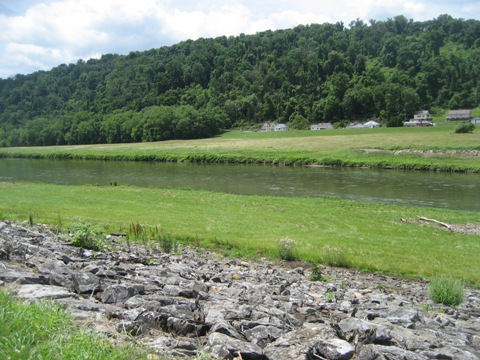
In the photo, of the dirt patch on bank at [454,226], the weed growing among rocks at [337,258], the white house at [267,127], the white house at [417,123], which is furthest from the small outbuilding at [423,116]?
the weed growing among rocks at [337,258]

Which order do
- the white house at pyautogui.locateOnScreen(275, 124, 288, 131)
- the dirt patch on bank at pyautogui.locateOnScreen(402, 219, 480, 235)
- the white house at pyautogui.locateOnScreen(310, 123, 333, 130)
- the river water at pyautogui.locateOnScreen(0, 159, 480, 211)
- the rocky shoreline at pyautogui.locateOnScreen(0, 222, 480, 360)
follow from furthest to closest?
the white house at pyautogui.locateOnScreen(275, 124, 288, 131)
the white house at pyautogui.locateOnScreen(310, 123, 333, 130)
the river water at pyautogui.locateOnScreen(0, 159, 480, 211)
the dirt patch on bank at pyautogui.locateOnScreen(402, 219, 480, 235)
the rocky shoreline at pyautogui.locateOnScreen(0, 222, 480, 360)

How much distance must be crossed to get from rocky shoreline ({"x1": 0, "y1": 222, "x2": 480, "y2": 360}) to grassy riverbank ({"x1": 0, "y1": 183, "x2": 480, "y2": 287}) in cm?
326

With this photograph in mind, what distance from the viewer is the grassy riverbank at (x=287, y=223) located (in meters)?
16.4

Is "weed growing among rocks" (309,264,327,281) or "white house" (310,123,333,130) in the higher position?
"white house" (310,123,333,130)

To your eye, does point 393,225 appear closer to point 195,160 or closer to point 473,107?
point 195,160

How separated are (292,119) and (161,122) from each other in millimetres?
68926

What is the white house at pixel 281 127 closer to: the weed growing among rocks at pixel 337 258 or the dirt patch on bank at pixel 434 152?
the dirt patch on bank at pixel 434 152

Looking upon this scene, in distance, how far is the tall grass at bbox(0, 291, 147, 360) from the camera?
4.62 metres

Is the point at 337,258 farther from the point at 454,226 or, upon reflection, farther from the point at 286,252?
the point at 454,226

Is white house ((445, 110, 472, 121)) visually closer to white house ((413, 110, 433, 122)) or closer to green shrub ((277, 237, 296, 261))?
white house ((413, 110, 433, 122))

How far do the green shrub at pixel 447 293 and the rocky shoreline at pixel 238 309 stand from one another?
25 centimetres

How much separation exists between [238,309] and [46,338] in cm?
382

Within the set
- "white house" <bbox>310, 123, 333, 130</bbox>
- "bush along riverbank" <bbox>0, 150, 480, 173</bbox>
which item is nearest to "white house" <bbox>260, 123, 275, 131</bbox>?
"white house" <bbox>310, 123, 333, 130</bbox>

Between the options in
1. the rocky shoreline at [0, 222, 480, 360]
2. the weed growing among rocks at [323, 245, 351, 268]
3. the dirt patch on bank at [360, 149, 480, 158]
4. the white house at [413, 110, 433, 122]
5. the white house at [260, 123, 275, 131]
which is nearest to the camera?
the rocky shoreline at [0, 222, 480, 360]
